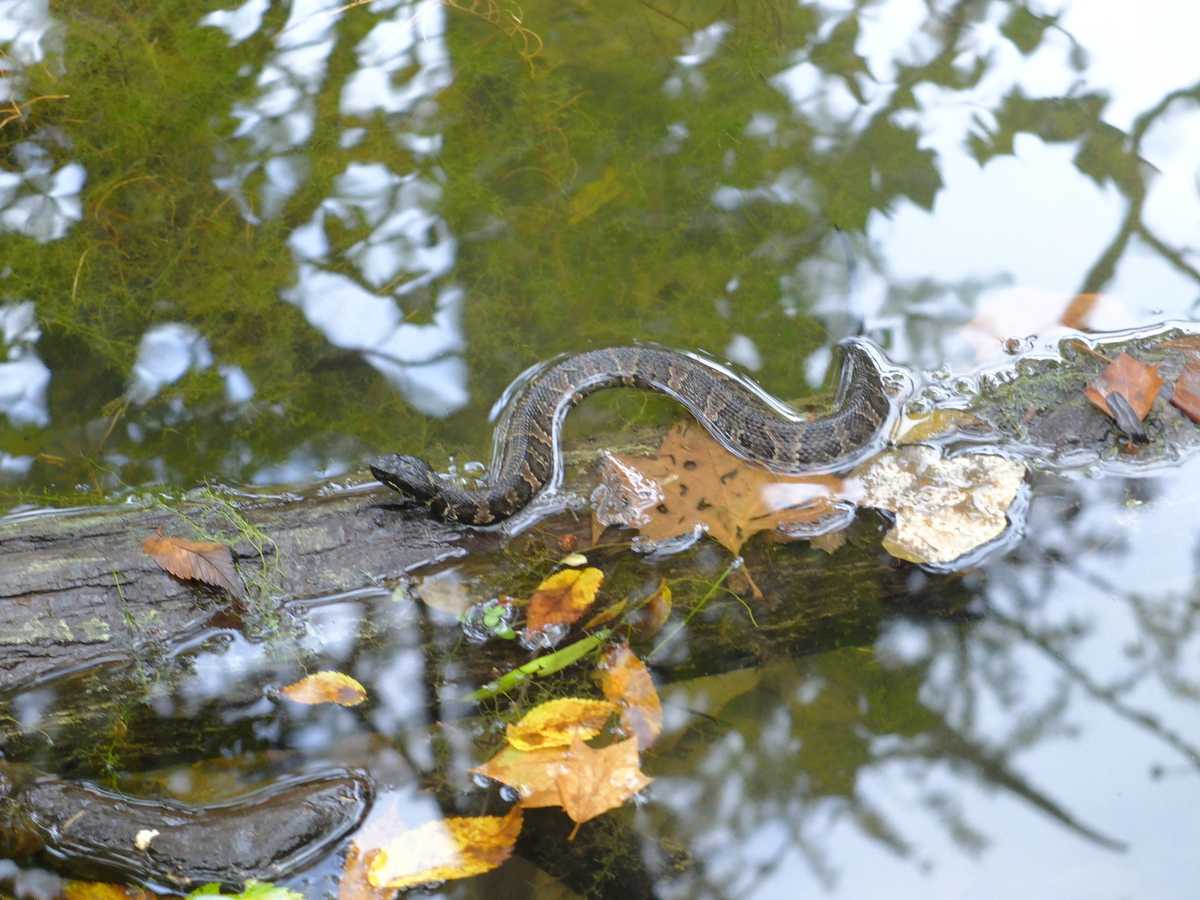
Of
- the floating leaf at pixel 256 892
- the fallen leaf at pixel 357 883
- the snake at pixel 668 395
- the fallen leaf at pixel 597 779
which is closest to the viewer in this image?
the floating leaf at pixel 256 892

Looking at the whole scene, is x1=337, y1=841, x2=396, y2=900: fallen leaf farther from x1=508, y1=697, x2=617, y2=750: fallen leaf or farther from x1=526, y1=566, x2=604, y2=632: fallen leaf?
x1=526, y1=566, x2=604, y2=632: fallen leaf

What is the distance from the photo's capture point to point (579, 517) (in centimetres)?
338

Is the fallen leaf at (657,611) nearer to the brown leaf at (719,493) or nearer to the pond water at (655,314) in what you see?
the pond water at (655,314)

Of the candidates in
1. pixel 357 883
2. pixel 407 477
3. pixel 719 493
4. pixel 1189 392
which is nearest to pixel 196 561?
pixel 407 477

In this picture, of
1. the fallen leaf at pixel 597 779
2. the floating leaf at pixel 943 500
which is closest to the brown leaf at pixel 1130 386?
the floating leaf at pixel 943 500

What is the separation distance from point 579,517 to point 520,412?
2.47ft

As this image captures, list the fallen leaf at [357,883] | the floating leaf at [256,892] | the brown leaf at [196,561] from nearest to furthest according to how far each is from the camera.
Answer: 1. the floating leaf at [256,892]
2. the fallen leaf at [357,883]
3. the brown leaf at [196,561]

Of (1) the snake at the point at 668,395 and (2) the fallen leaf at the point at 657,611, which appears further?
(1) the snake at the point at 668,395

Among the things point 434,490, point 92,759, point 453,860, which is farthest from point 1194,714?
point 92,759

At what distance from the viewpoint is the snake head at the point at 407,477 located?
11.1 ft

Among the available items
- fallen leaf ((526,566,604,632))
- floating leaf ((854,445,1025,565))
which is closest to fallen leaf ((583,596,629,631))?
→ fallen leaf ((526,566,604,632))

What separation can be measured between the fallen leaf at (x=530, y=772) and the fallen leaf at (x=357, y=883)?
432 mm

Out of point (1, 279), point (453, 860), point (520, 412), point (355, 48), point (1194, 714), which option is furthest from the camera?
point (355, 48)

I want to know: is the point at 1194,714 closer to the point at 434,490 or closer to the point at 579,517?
the point at 579,517
